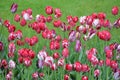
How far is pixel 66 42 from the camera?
19.2ft

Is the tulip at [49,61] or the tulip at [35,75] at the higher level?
the tulip at [35,75]

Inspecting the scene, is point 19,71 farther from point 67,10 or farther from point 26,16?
point 67,10

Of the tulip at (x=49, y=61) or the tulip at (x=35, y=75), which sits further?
the tulip at (x=35, y=75)

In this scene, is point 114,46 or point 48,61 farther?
point 114,46

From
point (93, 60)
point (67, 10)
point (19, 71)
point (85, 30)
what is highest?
point (67, 10)

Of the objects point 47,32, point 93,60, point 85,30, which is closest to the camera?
point 93,60

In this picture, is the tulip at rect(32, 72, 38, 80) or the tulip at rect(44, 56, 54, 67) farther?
the tulip at rect(32, 72, 38, 80)

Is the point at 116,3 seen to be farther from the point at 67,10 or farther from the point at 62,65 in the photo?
the point at 62,65

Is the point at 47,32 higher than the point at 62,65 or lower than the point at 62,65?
higher

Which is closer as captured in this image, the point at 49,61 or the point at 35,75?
the point at 49,61

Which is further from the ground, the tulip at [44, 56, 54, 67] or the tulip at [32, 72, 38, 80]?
the tulip at [32, 72, 38, 80]

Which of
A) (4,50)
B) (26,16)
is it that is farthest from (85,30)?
(4,50)

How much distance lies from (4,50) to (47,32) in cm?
119

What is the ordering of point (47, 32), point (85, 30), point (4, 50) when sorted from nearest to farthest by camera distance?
point (47, 32) → point (85, 30) → point (4, 50)
